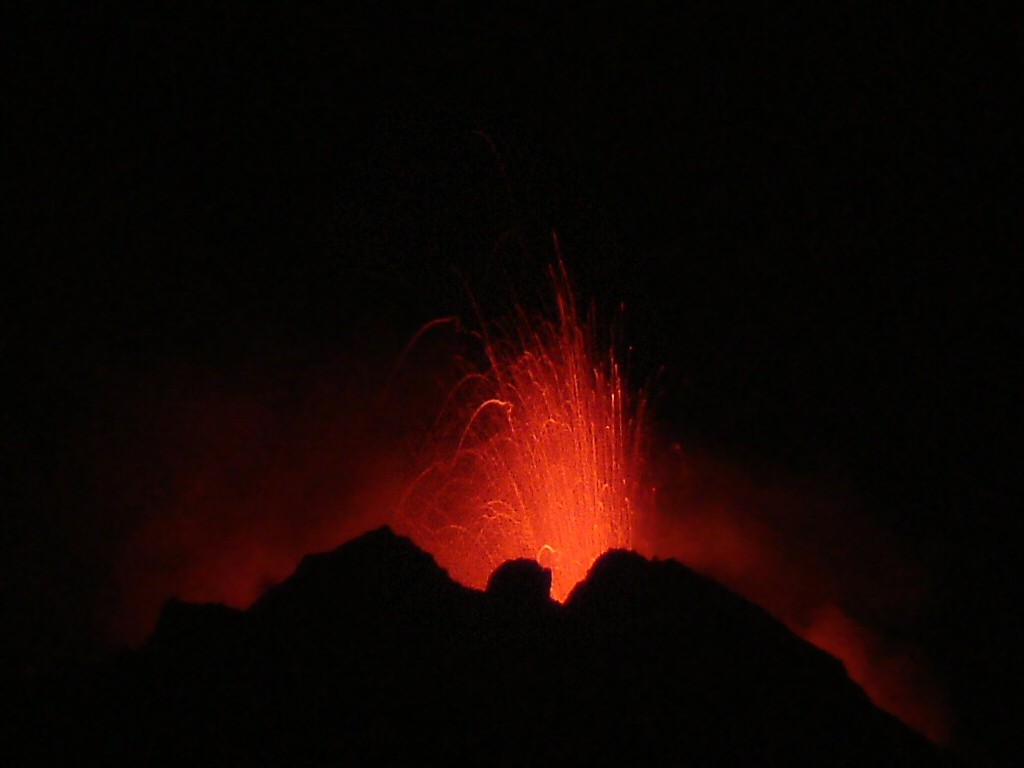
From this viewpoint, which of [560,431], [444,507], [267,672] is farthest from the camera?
[444,507]

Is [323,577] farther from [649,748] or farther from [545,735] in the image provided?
[649,748]

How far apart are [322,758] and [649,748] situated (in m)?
4.09

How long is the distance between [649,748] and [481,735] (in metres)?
2.13

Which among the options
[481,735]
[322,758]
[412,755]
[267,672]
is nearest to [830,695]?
[481,735]

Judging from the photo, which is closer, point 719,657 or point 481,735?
point 481,735

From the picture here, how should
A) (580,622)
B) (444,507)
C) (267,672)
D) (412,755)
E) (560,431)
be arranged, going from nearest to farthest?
1. (412,755)
2. (267,672)
3. (580,622)
4. (560,431)
5. (444,507)

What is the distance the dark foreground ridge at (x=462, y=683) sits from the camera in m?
10.2

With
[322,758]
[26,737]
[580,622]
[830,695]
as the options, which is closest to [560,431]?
[580,622]

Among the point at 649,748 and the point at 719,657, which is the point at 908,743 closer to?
the point at 719,657

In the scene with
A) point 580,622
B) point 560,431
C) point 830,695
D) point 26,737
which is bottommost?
point 26,737

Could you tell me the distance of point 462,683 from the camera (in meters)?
10.7

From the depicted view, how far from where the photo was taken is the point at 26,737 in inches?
410

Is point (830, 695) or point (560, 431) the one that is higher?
point (560, 431)

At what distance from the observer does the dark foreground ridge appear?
10.2 m
